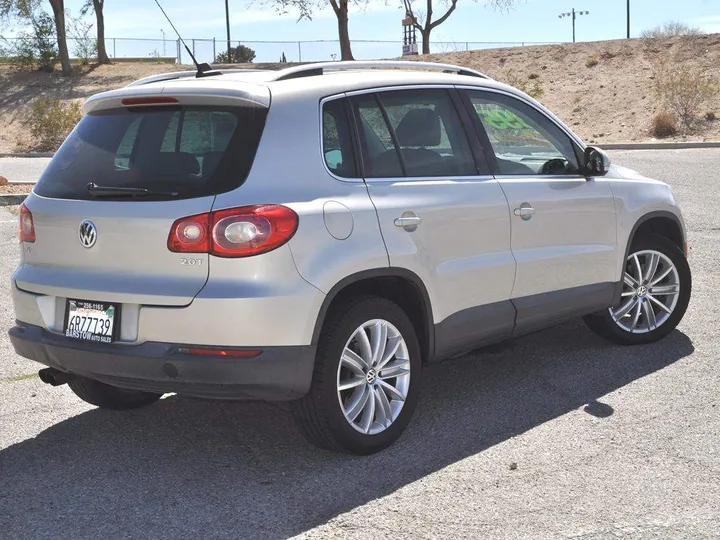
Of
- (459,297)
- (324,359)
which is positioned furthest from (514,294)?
(324,359)

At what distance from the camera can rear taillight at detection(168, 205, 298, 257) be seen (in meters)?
4.37

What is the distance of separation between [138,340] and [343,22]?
49.0 metres

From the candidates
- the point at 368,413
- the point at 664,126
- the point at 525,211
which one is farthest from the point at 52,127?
the point at 368,413

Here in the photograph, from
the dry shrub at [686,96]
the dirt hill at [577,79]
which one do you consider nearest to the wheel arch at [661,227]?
the dirt hill at [577,79]

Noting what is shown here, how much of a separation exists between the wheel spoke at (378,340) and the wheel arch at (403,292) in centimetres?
19

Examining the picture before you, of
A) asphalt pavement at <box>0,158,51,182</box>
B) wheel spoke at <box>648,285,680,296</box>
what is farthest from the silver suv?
asphalt pavement at <box>0,158,51,182</box>

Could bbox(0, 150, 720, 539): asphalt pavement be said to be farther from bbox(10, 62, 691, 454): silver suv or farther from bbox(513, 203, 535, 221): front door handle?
bbox(513, 203, 535, 221): front door handle

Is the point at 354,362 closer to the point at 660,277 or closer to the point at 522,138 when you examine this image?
the point at 522,138

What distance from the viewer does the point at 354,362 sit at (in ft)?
15.9

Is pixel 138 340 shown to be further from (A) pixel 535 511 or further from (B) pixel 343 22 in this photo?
(B) pixel 343 22

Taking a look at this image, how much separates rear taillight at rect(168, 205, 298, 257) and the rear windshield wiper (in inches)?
7.8

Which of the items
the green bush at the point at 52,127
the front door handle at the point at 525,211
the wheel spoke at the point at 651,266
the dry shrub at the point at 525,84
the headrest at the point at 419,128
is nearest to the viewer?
the headrest at the point at 419,128

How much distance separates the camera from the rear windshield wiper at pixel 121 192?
179 inches

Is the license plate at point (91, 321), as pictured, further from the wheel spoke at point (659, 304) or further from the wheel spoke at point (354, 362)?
the wheel spoke at point (659, 304)
